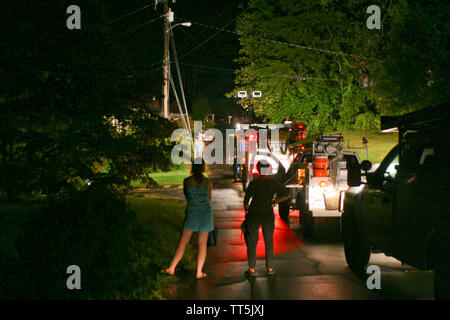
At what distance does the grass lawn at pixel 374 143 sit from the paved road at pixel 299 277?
2037cm

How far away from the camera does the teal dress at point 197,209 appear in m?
7.34

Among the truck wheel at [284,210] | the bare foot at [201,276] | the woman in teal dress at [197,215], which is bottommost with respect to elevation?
the bare foot at [201,276]

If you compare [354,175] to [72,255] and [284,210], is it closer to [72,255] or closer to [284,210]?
[72,255]

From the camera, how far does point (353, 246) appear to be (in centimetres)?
791

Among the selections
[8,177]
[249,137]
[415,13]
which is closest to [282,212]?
[249,137]

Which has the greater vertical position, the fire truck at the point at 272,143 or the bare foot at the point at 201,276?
the fire truck at the point at 272,143

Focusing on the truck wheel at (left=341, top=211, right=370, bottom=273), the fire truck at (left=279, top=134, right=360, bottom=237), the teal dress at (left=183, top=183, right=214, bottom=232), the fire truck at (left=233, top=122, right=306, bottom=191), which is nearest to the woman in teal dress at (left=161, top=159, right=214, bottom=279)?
the teal dress at (left=183, top=183, right=214, bottom=232)

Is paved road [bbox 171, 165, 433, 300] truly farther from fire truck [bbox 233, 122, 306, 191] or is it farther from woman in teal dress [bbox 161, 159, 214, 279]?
fire truck [bbox 233, 122, 306, 191]

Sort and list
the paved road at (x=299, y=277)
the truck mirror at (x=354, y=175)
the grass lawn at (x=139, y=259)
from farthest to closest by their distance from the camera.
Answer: the truck mirror at (x=354, y=175) → the paved road at (x=299, y=277) → the grass lawn at (x=139, y=259)

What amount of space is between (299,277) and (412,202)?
252 cm

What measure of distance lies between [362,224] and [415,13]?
14.6m

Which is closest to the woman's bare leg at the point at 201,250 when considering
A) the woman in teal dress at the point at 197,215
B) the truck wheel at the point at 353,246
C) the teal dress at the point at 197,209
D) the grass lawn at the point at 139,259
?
the woman in teal dress at the point at 197,215

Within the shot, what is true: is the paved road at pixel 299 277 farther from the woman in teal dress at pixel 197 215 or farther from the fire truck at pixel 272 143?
the fire truck at pixel 272 143

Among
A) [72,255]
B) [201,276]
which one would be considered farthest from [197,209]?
[72,255]
